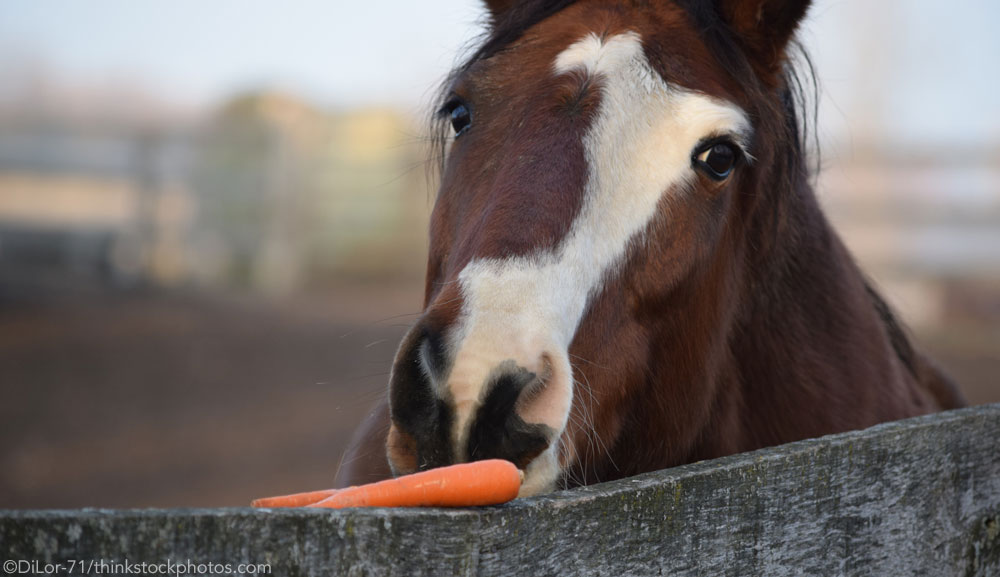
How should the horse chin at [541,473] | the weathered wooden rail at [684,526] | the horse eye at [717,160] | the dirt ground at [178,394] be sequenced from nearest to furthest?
the weathered wooden rail at [684,526] → the horse chin at [541,473] → the horse eye at [717,160] → the dirt ground at [178,394]

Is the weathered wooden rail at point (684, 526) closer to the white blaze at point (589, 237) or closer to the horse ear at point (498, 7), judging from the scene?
the white blaze at point (589, 237)

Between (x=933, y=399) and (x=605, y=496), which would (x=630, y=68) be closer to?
(x=605, y=496)

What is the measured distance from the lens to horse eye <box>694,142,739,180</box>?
6.98ft

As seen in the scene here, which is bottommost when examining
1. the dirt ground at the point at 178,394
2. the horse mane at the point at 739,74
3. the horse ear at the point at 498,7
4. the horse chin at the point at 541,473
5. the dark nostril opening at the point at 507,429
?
the dirt ground at the point at 178,394

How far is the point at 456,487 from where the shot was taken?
1122mm

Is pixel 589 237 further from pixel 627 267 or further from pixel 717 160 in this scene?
pixel 717 160

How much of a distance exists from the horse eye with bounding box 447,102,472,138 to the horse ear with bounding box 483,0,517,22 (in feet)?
1.79

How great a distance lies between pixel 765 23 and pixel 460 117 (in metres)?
0.92

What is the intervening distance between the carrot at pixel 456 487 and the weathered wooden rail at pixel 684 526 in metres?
0.03

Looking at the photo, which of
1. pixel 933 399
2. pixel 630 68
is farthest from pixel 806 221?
pixel 933 399

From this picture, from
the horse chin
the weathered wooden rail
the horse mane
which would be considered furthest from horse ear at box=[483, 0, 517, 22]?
the weathered wooden rail

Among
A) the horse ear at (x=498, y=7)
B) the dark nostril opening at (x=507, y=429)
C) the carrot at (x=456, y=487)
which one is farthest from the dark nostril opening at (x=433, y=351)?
the horse ear at (x=498, y=7)

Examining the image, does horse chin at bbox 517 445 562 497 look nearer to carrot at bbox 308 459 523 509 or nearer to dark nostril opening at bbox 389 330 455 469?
dark nostril opening at bbox 389 330 455 469

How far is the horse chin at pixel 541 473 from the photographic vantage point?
1665 mm
